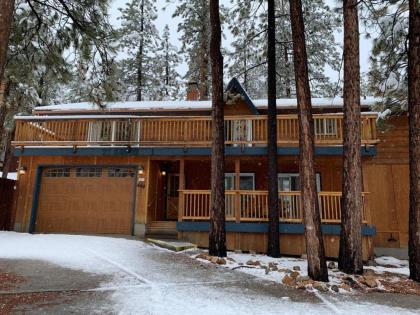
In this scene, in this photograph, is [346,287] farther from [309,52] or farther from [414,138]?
[309,52]

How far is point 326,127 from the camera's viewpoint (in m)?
12.6

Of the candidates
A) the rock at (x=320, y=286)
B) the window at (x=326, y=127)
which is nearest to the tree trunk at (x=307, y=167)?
the rock at (x=320, y=286)

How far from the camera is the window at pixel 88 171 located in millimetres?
13156

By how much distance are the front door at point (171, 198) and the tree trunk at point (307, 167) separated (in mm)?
8137

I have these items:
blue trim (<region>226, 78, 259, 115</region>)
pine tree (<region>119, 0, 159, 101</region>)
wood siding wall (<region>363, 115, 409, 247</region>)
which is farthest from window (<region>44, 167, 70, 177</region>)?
pine tree (<region>119, 0, 159, 101</region>)

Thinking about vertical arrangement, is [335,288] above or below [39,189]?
below

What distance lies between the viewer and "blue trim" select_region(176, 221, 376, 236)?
1043 cm

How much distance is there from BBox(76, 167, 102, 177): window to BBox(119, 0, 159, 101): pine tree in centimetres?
1237

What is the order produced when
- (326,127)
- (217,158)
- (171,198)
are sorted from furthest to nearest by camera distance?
1. (171,198)
2. (326,127)
3. (217,158)

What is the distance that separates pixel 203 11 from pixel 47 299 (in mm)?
20931

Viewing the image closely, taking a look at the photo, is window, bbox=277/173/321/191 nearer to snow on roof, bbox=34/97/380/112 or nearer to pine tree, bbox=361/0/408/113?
snow on roof, bbox=34/97/380/112

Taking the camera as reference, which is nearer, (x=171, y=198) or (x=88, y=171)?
(x=88, y=171)

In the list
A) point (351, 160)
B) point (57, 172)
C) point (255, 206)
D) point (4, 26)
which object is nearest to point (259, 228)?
point (255, 206)

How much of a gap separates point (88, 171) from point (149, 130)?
2.84 meters
